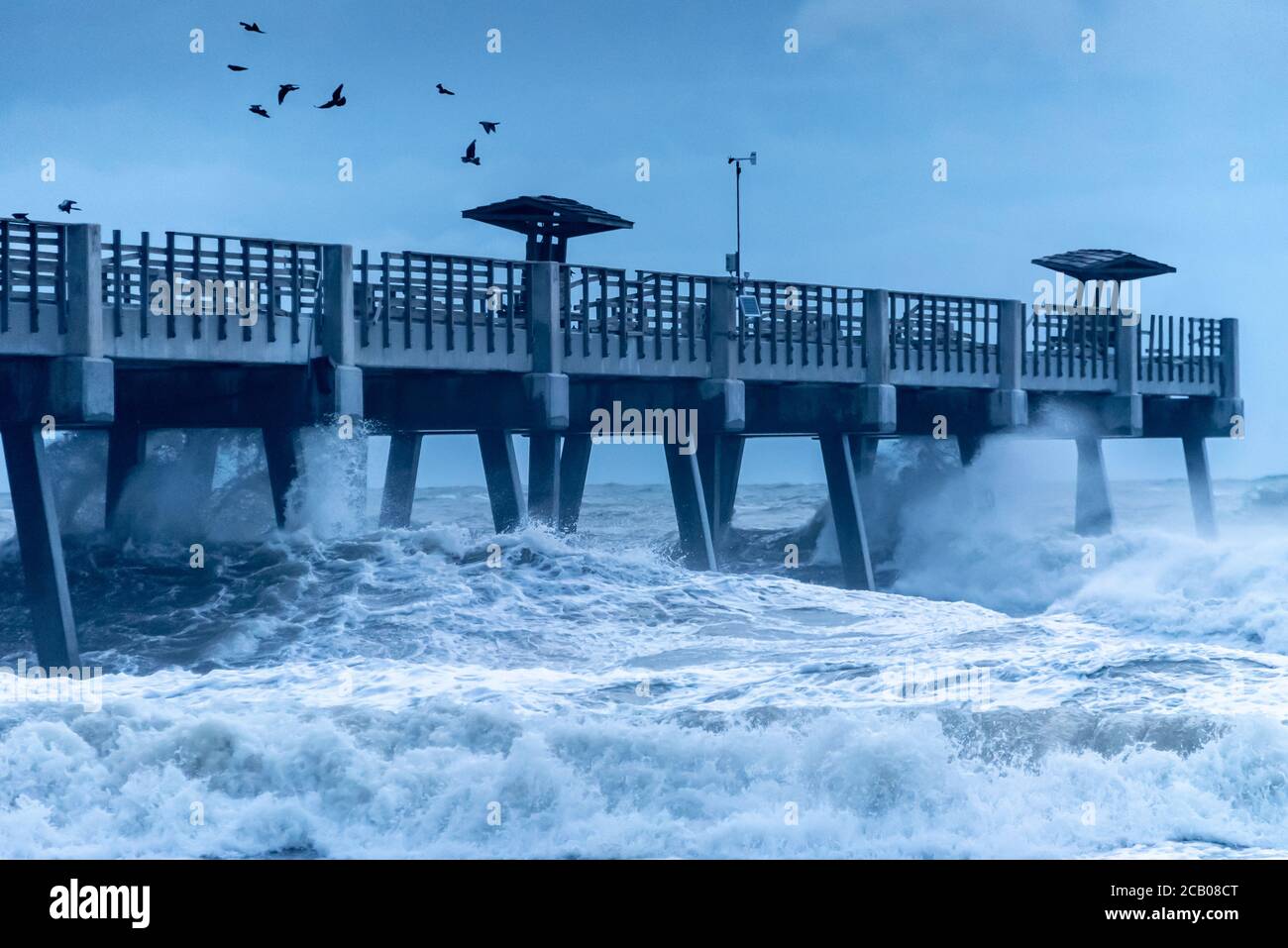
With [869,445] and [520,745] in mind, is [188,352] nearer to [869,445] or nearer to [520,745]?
[520,745]

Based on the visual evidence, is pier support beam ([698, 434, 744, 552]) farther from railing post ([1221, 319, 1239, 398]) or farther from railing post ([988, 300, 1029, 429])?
railing post ([1221, 319, 1239, 398])

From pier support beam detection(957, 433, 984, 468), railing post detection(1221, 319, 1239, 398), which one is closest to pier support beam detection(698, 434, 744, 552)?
pier support beam detection(957, 433, 984, 468)

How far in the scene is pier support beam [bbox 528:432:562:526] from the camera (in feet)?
95.5

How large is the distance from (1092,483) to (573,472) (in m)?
14.7

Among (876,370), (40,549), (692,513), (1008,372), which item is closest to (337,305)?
(40,549)

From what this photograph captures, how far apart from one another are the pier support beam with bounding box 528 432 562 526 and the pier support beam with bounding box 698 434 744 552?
3.14 meters

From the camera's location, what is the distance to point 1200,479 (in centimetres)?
4544

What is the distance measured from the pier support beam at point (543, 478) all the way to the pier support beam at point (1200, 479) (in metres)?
22.5

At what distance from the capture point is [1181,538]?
39281 mm

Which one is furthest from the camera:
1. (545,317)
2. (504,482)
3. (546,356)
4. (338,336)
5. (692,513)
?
(692,513)

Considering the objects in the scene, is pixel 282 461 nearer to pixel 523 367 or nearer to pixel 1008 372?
pixel 523 367

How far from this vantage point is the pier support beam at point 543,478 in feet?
95.5
